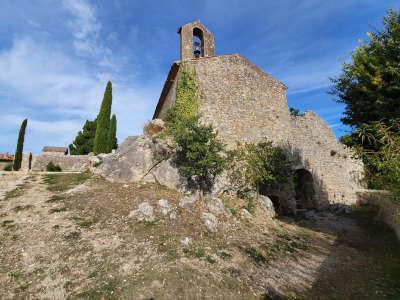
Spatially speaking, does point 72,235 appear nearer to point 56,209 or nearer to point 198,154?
point 56,209

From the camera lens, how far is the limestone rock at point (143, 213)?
33.9 ft

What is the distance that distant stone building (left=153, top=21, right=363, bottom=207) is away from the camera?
16812 mm

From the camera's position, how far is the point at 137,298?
610cm

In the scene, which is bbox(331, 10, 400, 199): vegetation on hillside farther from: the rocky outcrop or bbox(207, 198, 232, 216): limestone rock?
the rocky outcrop

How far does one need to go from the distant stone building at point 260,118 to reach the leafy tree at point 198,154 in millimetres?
2795

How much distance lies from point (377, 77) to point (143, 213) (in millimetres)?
10133

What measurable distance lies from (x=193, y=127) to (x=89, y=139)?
26973 millimetres

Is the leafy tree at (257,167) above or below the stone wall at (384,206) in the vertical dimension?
above

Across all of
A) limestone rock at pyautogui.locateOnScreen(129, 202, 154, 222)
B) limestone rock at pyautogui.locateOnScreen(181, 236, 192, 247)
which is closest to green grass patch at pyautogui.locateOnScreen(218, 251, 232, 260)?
limestone rock at pyautogui.locateOnScreen(181, 236, 192, 247)

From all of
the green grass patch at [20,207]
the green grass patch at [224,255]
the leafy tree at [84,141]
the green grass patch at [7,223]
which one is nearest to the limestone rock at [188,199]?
the green grass patch at [224,255]

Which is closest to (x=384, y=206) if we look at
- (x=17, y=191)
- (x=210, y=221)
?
(x=210, y=221)

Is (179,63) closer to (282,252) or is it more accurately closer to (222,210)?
(222,210)

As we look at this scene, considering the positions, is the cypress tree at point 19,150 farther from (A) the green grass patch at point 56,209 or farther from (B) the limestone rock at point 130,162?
(A) the green grass patch at point 56,209

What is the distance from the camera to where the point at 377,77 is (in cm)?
965
